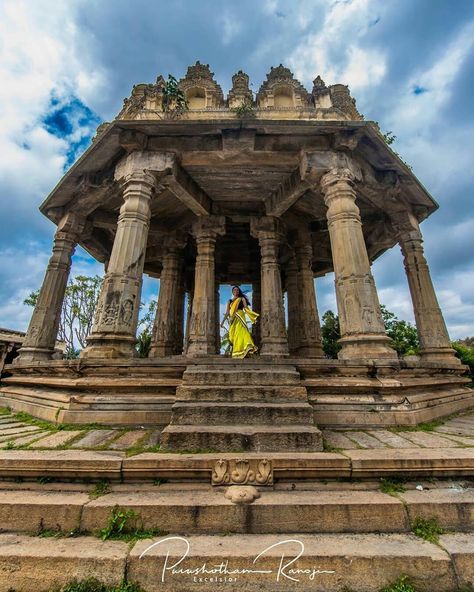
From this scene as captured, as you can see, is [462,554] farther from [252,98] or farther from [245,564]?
[252,98]

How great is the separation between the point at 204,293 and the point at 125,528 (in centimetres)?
684

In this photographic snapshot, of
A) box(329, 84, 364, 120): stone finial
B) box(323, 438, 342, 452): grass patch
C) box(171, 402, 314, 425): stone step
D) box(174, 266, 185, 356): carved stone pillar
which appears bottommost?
box(323, 438, 342, 452): grass patch

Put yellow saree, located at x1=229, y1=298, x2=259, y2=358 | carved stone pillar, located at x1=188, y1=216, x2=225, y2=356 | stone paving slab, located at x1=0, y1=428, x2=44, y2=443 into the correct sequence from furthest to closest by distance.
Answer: carved stone pillar, located at x1=188, y1=216, x2=225, y2=356, yellow saree, located at x1=229, y1=298, x2=259, y2=358, stone paving slab, located at x1=0, y1=428, x2=44, y2=443

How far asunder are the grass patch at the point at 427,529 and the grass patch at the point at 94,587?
1857 millimetres

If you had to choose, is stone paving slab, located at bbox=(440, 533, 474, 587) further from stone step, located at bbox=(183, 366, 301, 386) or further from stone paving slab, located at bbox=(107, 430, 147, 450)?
A: stone paving slab, located at bbox=(107, 430, 147, 450)

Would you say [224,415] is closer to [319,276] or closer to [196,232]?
[196,232]

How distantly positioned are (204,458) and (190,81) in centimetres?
1218

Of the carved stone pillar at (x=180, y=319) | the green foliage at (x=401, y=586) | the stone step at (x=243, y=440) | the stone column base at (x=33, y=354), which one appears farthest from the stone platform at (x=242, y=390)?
the carved stone pillar at (x=180, y=319)

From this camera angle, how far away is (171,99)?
9.21 metres

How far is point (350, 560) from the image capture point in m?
1.78

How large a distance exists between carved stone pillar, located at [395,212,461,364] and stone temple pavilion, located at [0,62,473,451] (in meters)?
0.04

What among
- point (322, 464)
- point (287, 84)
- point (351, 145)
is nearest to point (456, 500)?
point (322, 464)

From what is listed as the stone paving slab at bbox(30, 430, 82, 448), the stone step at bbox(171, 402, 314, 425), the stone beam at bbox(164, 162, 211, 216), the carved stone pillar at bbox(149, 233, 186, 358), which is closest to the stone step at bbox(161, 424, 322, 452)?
the stone step at bbox(171, 402, 314, 425)

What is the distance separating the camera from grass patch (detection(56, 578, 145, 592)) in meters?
1.67
